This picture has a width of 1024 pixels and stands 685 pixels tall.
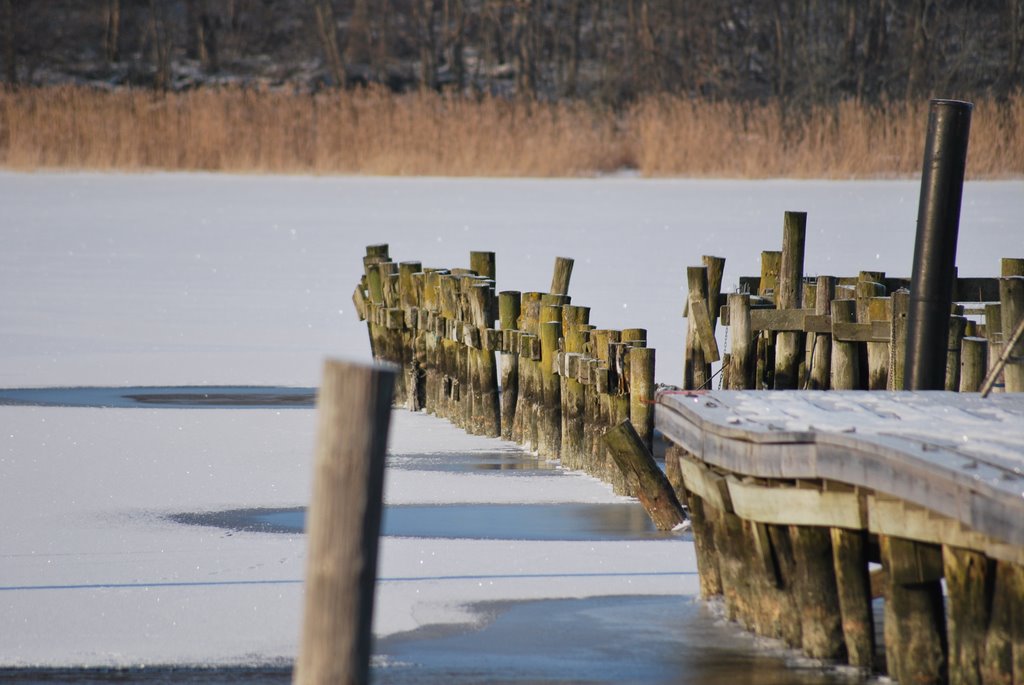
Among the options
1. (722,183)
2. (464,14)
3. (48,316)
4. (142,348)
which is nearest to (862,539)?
(142,348)

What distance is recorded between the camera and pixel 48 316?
50.1 feet

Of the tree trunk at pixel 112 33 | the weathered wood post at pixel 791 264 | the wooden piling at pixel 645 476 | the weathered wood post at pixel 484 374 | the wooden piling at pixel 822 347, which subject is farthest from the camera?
the tree trunk at pixel 112 33

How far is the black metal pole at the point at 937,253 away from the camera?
23.2 ft

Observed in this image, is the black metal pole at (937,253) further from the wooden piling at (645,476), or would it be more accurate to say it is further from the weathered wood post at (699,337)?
the weathered wood post at (699,337)

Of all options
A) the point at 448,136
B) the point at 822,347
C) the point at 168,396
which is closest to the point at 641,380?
the point at 822,347

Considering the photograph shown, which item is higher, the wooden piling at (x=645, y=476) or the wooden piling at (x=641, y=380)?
the wooden piling at (x=641, y=380)

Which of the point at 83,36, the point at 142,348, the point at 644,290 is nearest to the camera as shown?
the point at 142,348

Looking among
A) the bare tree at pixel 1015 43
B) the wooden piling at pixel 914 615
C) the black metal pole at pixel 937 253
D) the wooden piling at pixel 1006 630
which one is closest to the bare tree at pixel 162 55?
the bare tree at pixel 1015 43

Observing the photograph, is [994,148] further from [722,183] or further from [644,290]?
[644,290]

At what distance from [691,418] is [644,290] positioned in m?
10.7

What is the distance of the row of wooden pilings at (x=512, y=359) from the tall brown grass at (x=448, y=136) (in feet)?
50.9

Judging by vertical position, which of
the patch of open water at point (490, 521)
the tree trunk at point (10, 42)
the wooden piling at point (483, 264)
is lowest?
the patch of open water at point (490, 521)

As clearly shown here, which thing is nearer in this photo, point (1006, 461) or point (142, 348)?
point (1006, 461)

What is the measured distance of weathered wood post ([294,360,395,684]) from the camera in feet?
10.1
